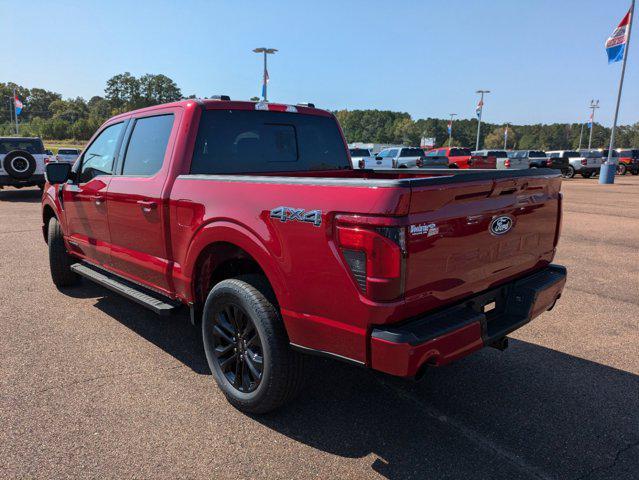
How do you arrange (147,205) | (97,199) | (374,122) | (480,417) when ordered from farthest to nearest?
(374,122), (97,199), (147,205), (480,417)

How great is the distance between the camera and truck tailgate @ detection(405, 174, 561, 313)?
2.25 m

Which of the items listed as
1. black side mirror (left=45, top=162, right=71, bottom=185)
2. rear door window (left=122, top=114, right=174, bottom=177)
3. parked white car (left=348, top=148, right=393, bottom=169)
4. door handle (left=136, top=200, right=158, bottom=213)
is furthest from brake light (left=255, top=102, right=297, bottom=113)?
parked white car (left=348, top=148, right=393, bottom=169)

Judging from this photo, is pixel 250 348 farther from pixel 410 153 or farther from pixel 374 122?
pixel 374 122

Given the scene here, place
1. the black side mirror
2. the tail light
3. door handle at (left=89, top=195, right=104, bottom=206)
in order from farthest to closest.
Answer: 1. the black side mirror
2. door handle at (left=89, top=195, right=104, bottom=206)
3. the tail light

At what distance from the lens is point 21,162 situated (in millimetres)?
13766

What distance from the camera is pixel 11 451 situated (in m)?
2.60

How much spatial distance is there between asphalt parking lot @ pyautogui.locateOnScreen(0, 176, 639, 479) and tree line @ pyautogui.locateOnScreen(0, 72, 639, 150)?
12100 cm

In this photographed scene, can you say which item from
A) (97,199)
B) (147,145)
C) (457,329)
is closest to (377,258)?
(457,329)

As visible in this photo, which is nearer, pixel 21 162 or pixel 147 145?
pixel 147 145

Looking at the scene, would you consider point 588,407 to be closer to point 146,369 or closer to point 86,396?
point 146,369

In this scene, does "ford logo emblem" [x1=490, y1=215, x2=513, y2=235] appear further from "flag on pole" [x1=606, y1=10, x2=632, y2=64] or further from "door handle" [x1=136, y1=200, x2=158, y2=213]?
"flag on pole" [x1=606, y1=10, x2=632, y2=64]

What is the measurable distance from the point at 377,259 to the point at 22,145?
58.6 ft

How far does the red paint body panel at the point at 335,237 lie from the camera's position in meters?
2.22

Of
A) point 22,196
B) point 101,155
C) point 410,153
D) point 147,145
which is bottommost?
point 22,196
